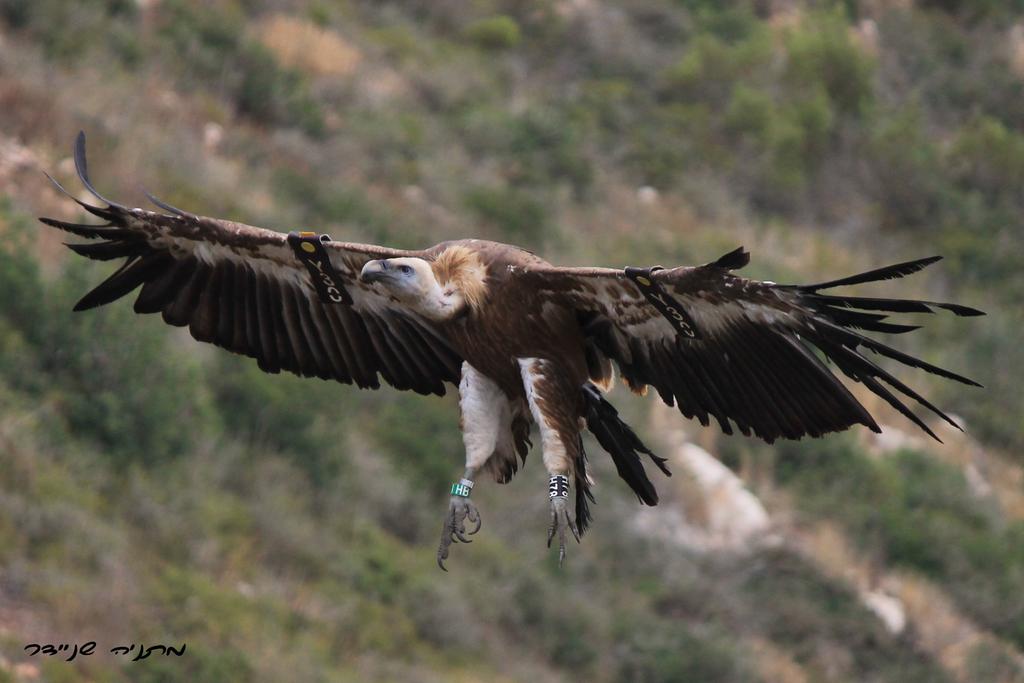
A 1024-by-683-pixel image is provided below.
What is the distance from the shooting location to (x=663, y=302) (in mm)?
8625

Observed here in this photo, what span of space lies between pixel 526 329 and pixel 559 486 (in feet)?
2.47

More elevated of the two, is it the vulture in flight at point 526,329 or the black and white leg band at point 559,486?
the vulture in flight at point 526,329

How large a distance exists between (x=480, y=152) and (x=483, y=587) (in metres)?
12.0

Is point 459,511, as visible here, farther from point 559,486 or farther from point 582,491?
point 582,491

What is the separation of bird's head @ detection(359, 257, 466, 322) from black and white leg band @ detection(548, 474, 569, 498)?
91cm

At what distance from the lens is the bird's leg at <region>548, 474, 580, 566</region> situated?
870cm

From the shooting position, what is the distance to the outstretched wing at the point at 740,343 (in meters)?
8.27

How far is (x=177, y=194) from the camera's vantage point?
24266mm

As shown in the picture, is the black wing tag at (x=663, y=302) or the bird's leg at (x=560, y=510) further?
the bird's leg at (x=560, y=510)

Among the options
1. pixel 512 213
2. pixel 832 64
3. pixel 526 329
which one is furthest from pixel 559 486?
pixel 832 64

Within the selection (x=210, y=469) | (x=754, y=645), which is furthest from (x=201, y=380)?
(x=754, y=645)

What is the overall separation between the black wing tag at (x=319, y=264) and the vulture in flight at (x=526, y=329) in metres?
0.01

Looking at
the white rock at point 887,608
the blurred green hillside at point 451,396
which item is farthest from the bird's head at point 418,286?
the white rock at point 887,608

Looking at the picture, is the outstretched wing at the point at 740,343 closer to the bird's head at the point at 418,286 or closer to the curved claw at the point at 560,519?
the bird's head at the point at 418,286
